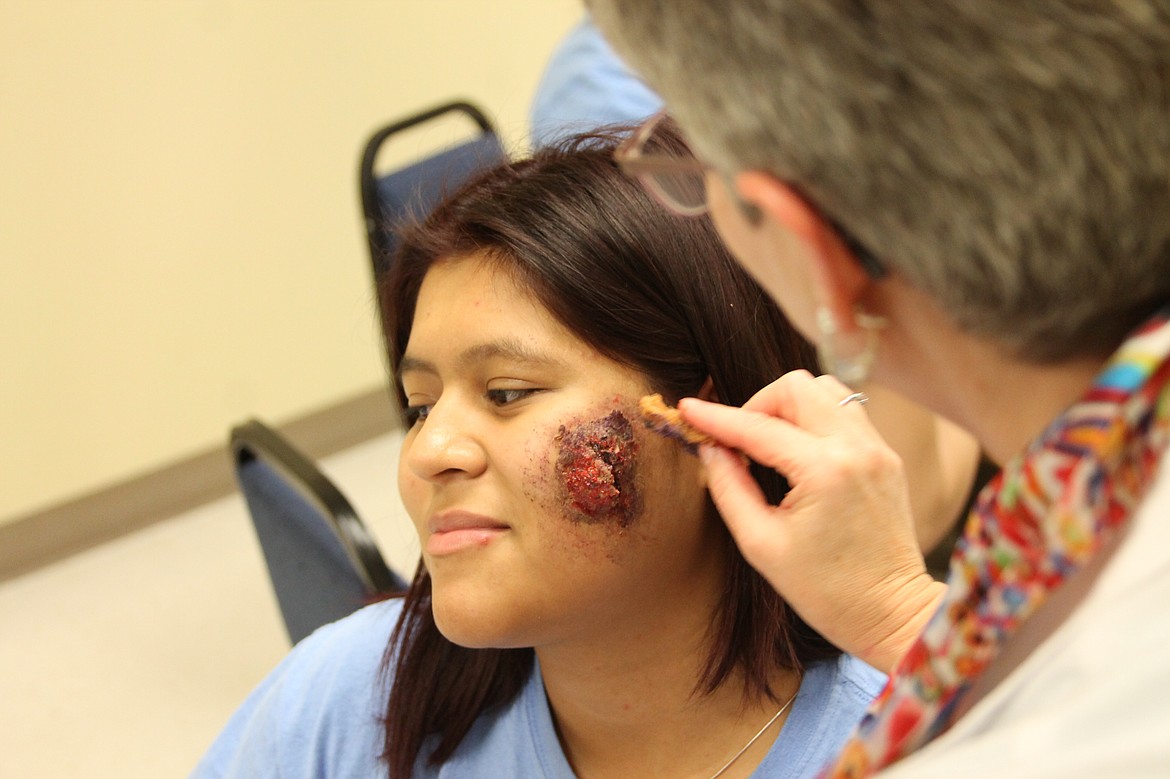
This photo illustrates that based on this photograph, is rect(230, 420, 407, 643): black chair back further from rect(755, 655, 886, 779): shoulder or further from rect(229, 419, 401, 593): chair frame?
rect(755, 655, 886, 779): shoulder

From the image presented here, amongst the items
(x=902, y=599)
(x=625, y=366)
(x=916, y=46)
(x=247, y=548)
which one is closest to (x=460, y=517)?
(x=625, y=366)

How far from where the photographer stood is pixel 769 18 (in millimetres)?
572

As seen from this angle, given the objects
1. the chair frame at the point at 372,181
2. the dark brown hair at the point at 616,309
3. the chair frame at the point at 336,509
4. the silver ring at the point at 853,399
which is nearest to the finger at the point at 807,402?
the silver ring at the point at 853,399

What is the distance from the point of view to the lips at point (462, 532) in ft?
3.45

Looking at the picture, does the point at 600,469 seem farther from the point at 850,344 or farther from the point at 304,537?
the point at 304,537

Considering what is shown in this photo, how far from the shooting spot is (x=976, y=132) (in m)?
0.55

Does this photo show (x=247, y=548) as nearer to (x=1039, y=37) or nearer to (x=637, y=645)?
(x=637, y=645)

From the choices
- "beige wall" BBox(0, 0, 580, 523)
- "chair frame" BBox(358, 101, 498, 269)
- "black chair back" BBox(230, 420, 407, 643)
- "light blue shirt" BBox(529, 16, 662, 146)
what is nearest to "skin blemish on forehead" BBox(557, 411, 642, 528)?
"black chair back" BBox(230, 420, 407, 643)

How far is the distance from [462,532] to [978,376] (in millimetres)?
552

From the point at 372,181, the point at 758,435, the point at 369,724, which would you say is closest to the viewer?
the point at 758,435

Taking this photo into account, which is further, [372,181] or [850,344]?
[372,181]

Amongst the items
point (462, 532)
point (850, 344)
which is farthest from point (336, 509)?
point (850, 344)

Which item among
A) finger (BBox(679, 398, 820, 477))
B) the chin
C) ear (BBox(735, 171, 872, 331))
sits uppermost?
ear (BBox(735, 171, 872, 331))

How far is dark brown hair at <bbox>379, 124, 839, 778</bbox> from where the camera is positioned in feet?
3.51
